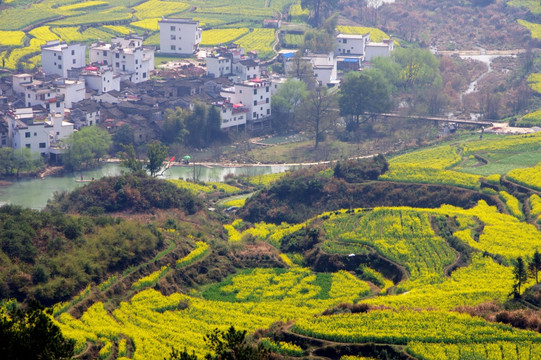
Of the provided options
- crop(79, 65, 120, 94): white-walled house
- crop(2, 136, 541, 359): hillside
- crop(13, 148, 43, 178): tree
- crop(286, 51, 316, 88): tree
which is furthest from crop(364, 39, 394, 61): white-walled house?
crop(13, 148, 43, 178): tree

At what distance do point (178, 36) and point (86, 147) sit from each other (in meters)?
27.1

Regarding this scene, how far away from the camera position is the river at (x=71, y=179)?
174ft

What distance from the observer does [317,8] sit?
9606cm

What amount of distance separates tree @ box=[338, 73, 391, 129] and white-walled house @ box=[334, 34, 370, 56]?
16908 mm

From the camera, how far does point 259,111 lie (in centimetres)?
6969

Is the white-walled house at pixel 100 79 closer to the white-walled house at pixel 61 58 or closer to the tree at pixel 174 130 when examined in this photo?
the white-walled house at pixel 61 58

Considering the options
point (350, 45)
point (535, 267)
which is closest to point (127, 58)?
point (350, 45)

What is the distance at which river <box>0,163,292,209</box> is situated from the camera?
53.1 m

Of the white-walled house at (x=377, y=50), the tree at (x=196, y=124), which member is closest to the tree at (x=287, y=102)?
the tree at (x=196, y=124)

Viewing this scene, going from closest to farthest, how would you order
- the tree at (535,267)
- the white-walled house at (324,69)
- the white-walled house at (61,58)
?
the tree at (535,267) → the white-walled house at (61,58) → the white-walled house at (324,69)

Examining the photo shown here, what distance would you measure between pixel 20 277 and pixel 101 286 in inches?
124

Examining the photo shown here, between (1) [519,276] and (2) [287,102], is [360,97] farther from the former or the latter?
(1) [519,276]

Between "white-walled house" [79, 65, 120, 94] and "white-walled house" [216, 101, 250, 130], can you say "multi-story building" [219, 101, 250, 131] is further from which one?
"white-walled house" [79, 65, 120, 94]

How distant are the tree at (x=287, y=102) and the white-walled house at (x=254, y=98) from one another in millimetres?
745
